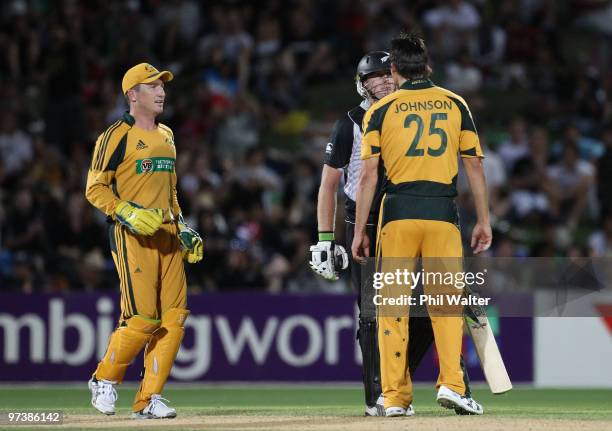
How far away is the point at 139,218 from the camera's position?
29.6 feet

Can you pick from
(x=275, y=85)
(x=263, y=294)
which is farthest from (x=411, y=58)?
(x=275, y=85)

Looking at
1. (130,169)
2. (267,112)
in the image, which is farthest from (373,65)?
(267,112)

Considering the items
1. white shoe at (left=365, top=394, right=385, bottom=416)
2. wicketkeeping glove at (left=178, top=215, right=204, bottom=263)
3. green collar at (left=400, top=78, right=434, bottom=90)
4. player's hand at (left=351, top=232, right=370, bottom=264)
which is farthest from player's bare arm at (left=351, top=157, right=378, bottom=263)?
wicketkeeping glove at (left=178, top=215, right=204, bottom=263)

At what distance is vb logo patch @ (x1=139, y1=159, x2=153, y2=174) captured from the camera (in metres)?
9.29

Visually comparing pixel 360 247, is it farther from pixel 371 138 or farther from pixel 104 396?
pixel 104 396

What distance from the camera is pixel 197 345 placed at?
14.5 m

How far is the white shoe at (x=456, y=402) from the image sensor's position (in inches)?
342

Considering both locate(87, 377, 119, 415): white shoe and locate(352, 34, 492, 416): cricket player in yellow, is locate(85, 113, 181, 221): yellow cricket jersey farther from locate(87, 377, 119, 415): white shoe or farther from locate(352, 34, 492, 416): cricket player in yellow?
locate(352, 34, 492, 416): cricket player in yellow

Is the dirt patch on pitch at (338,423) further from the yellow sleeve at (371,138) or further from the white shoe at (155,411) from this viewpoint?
the yellow sleeve at (371,138)

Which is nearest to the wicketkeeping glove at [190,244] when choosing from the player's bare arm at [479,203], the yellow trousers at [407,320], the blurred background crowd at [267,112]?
the yellow trousers at [407,320]

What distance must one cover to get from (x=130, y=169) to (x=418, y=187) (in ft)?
6.62

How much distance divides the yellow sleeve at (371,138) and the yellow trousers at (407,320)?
1.50 feet

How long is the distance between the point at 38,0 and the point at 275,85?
420 centimetres

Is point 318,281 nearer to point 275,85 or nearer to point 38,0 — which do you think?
point 275,85
